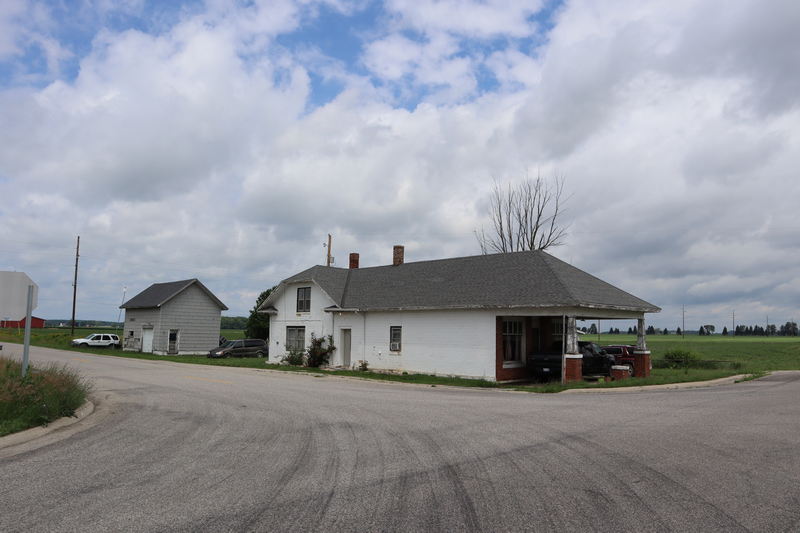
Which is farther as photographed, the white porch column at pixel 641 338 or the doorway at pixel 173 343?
the doorway at pixel 173 343

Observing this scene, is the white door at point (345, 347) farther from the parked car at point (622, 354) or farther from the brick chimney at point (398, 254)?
the parked car at point (622, 354)

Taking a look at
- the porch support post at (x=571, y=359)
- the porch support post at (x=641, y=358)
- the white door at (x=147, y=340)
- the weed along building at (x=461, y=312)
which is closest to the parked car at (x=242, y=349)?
the white door at (x=147, y=340)

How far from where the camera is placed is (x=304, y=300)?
3509 centimetres

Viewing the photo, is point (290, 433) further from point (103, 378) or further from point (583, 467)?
point (103, 378)

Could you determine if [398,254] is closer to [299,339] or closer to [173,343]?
[299,339]

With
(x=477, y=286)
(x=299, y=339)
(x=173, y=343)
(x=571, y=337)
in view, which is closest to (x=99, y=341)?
(x=173, y=343)

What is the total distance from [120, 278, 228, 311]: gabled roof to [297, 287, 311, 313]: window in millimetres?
17443

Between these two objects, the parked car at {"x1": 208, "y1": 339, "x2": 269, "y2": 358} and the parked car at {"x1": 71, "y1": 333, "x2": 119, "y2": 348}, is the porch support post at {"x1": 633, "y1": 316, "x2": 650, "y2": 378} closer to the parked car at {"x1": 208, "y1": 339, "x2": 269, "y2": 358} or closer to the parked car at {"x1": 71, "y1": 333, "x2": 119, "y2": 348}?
the parked car at {"x1": 208, "y1": 339, "x2": 269, "y2": 358}

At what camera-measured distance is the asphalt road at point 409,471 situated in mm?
5789

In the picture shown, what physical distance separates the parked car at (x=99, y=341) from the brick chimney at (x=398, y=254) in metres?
33.7

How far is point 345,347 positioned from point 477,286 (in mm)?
9122

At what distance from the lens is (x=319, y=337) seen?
33.5 m

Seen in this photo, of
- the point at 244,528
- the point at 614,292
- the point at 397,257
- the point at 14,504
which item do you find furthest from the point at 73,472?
the point at 397,257

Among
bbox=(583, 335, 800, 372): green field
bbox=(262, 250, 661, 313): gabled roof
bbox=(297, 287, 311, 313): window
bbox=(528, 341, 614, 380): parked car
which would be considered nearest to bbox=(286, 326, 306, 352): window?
bbox=(297, 287, 311, 313): window
